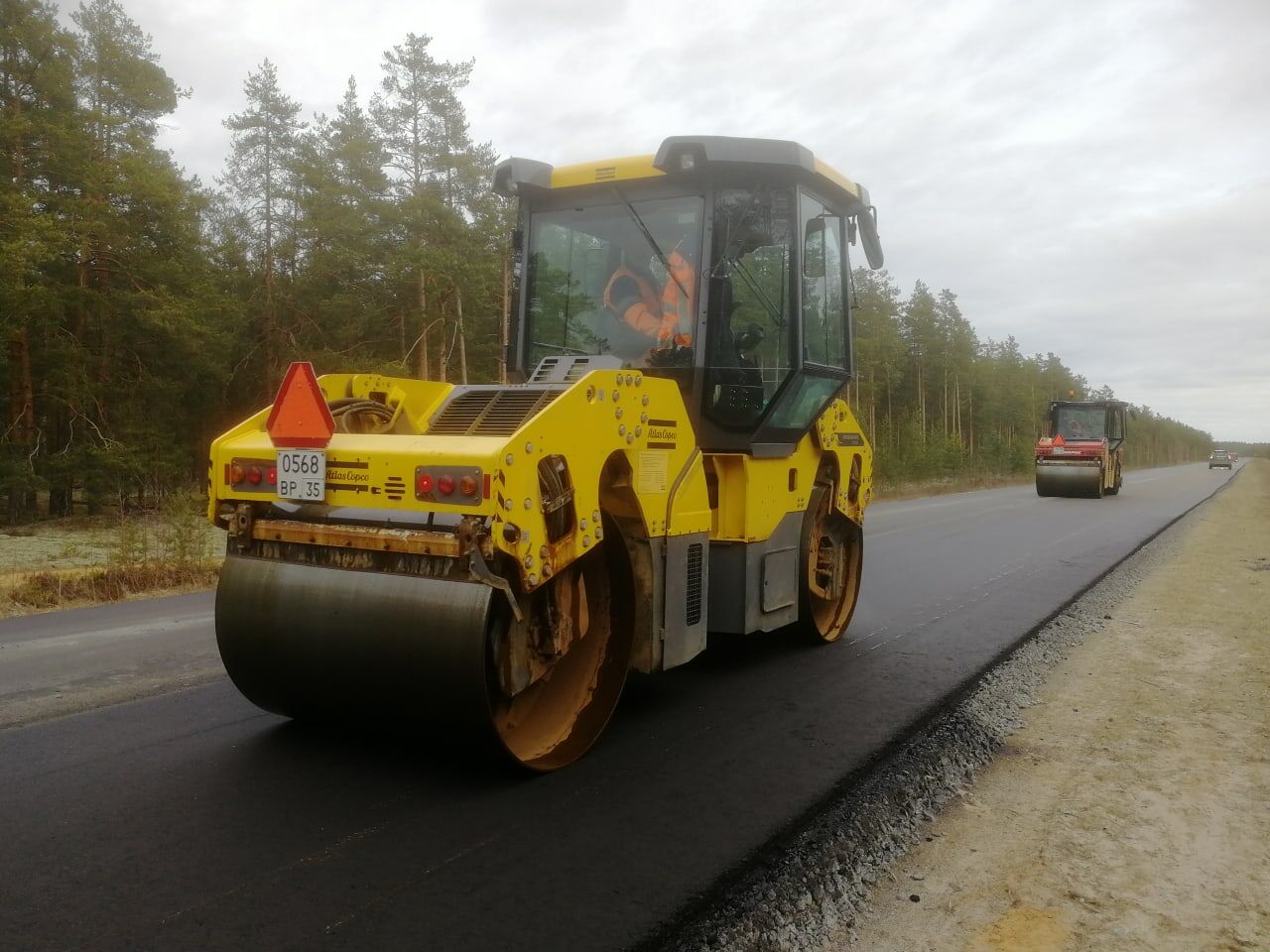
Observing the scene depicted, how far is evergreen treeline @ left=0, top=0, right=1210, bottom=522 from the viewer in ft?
60.5

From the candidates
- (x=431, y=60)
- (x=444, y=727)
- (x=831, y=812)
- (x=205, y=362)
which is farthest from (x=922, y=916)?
(x=431, y=60)

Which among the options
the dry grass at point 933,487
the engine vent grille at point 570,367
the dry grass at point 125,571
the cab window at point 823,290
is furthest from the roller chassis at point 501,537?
the dry grass at point 933,487

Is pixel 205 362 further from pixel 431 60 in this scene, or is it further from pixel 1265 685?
pixel 1265 685

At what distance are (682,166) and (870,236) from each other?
81.3 inches

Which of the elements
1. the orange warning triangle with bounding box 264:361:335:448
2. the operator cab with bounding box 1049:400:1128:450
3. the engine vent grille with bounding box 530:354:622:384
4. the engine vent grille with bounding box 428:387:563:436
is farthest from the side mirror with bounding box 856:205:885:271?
the operator cab with bounding box 1049:400:1128:450

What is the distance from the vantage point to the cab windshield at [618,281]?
5.22 metres

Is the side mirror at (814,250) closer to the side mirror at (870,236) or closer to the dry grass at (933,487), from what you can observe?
the side mirror at (870,236)

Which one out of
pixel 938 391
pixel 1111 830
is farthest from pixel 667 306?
pixel 938 391

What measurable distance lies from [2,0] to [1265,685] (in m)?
23.1

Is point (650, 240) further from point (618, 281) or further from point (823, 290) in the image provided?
point (823, 290)

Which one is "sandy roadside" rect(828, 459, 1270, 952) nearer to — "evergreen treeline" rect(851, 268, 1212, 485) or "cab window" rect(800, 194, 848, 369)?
"cab window" rect(800, 194, 848, 369)

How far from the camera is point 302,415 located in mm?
3893

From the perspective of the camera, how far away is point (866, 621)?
7.54 metres

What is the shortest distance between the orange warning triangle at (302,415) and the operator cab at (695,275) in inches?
54.9
